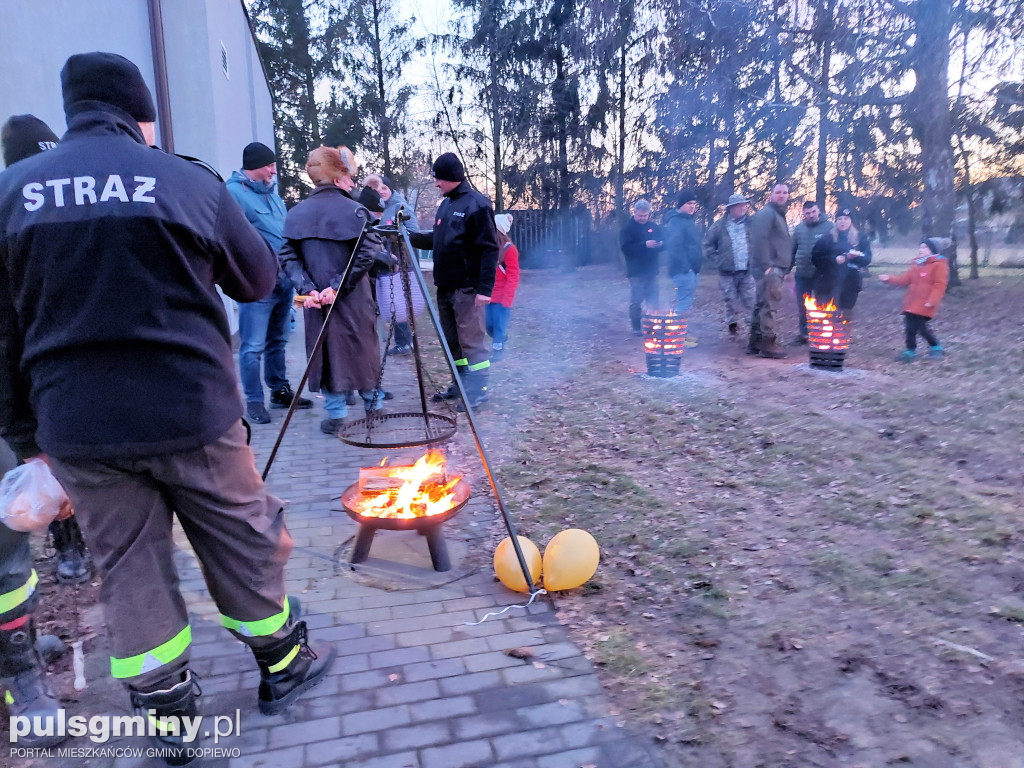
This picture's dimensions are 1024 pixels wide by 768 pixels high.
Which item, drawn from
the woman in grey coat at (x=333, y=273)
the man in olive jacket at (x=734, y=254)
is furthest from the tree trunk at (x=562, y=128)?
the woman in grey coat at (x=333, y=273)

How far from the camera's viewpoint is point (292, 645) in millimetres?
2541

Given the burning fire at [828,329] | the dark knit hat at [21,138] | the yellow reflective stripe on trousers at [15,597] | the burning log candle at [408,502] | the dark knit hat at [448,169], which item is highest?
the dark knit hat at [448,169]

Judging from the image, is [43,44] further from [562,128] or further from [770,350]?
[562,128]

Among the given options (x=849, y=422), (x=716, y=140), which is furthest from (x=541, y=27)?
(x=849, y=422)

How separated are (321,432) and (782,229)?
596 cm

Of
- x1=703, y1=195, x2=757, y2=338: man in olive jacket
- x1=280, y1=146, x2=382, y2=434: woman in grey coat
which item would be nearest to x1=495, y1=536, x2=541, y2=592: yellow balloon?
x1=280, y1=146, x2=382, y2=434: woman in grey coat

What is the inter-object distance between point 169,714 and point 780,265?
26.3 feet

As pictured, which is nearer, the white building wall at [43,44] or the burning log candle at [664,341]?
the white building wall at [43,44]

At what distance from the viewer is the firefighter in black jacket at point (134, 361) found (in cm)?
193

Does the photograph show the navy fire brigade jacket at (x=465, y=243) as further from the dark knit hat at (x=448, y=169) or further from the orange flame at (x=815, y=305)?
the orange flame at (x=815, y=305)

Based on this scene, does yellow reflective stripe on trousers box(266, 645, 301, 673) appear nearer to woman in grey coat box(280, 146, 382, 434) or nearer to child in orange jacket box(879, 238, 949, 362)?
woman in grey coat box(280, 146, 382, 434)

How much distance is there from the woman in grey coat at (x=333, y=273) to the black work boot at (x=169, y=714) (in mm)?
2862

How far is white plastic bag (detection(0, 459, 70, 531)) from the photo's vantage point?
220cm

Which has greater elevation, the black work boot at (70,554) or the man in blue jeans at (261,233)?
the man in blue jeans at (261,233)
